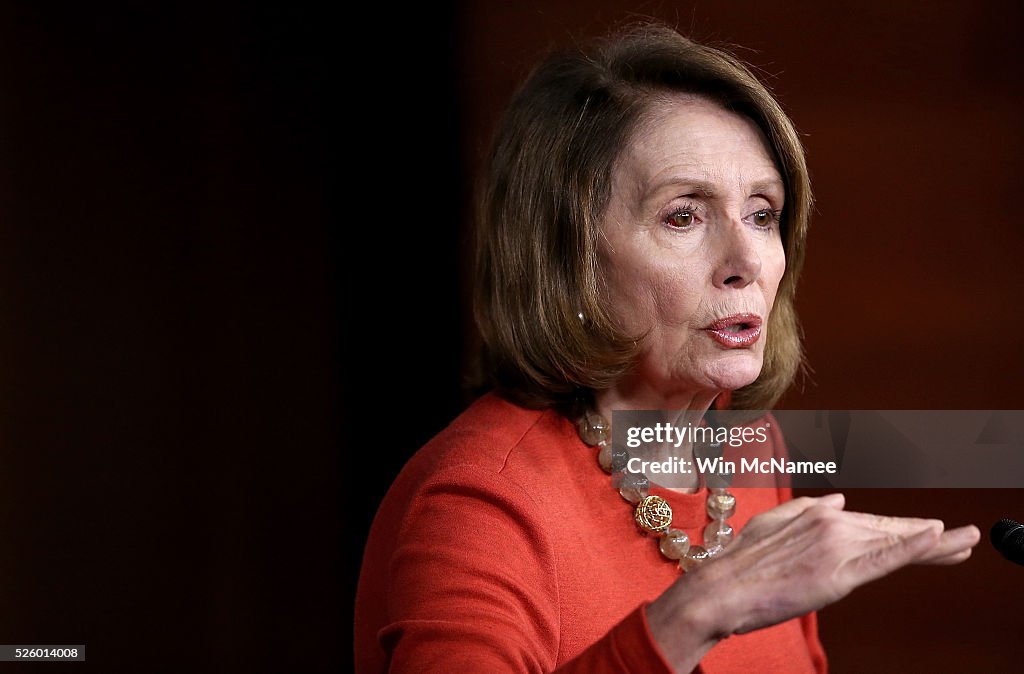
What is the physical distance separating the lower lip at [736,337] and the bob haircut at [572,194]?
87 millimetres

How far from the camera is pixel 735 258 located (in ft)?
3.94

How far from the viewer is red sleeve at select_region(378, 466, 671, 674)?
3.11 ft

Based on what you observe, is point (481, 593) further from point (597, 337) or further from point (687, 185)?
point (687, 185)

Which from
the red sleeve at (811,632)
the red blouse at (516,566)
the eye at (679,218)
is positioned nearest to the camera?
the red blouse at (516,566)

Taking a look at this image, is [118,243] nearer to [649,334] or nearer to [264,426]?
[264,426]

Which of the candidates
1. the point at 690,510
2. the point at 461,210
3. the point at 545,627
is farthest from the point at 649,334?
the point at 461,210

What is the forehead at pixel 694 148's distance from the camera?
121 cm

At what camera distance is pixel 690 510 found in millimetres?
1310

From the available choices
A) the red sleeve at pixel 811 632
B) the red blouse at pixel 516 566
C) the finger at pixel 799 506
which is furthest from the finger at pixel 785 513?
the red sleeve at pixel 811 632

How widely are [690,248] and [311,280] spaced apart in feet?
4.31
